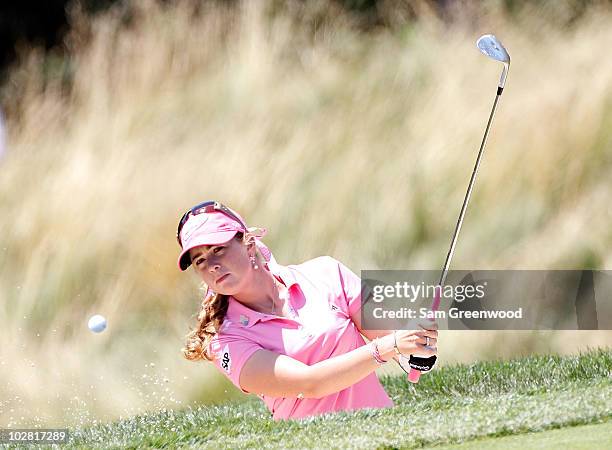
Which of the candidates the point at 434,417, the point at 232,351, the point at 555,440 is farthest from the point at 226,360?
the point at 555,440

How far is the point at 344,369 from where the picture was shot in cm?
298

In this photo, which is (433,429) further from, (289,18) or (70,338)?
(289,18)

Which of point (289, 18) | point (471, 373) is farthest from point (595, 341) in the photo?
point (289, 18)

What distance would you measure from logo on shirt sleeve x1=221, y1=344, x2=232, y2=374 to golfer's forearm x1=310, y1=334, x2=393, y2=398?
0.78 feet

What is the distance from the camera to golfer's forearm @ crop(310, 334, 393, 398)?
9.58 ft

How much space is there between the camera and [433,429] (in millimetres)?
2740

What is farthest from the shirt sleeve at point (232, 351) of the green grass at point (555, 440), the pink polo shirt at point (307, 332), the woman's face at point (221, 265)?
the green grass at point (555, 440)

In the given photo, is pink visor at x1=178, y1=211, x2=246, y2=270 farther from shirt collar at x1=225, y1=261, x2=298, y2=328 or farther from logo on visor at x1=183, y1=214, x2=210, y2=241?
shirt collar at x1=225, y1=261, x2=298, y2=328

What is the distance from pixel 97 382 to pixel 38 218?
3.69 feet

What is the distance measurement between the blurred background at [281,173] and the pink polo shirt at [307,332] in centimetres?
160

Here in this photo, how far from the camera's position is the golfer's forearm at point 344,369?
292 centimetres

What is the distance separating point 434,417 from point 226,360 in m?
0.57

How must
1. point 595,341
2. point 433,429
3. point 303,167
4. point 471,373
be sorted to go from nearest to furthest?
1. point 433,429
2. point 471,373
3. point 595,341
4. point 303,167

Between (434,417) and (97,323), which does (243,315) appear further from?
(97,323)
